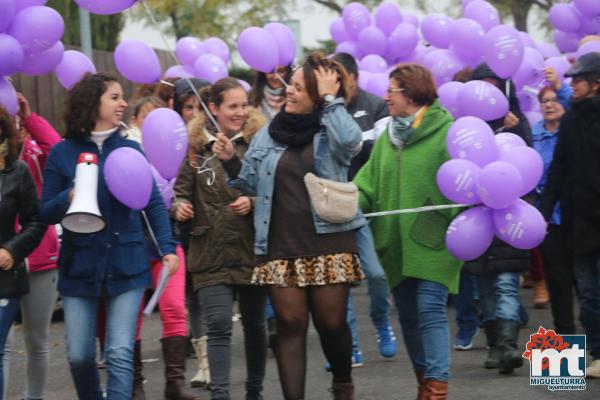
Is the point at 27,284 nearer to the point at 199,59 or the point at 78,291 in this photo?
the point at 78,291

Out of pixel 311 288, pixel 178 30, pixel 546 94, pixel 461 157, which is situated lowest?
pixel 311 288

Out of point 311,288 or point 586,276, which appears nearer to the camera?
point 311,288

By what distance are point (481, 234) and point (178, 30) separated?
20671 mm

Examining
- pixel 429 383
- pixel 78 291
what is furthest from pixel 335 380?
pixel 78 291

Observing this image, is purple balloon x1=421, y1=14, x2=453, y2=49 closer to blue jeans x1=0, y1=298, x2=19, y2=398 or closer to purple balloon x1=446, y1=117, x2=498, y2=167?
purple balloon x1=446, y1=117, x2=498, y2=167

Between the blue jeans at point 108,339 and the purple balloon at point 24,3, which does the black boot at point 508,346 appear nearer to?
the blue jeans at point 108,339

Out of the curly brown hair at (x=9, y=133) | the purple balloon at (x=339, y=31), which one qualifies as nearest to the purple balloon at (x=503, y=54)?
the curly brown hair at (x=9, y=133)

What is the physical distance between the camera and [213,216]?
7301 millimetres

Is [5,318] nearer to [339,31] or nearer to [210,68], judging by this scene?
[210,68]

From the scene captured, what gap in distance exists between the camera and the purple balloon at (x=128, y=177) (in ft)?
20.5

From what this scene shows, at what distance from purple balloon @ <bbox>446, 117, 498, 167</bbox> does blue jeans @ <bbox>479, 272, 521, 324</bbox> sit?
159 centimetres

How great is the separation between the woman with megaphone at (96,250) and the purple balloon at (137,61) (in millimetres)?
2400

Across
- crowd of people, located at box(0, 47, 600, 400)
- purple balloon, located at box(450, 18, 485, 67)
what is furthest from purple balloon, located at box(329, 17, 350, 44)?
crowd of people, located at box(0, 47, 600, 400)

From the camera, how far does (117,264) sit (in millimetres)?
6285
